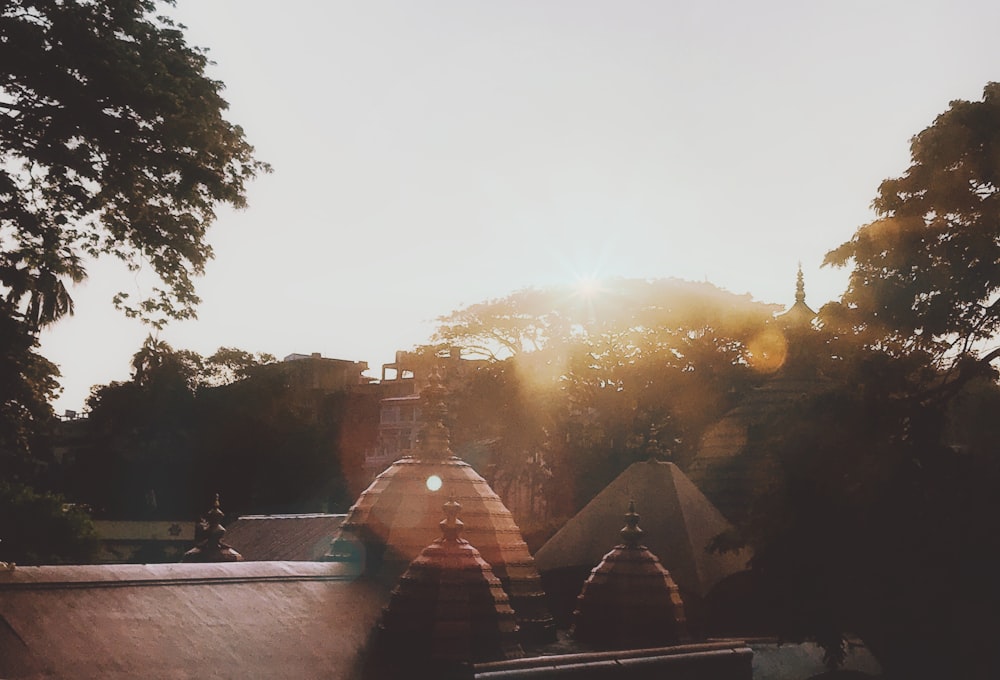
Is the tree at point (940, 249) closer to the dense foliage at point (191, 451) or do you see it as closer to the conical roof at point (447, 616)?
the conical roof at point (447, 616)

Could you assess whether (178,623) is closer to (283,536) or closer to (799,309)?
(283,536)

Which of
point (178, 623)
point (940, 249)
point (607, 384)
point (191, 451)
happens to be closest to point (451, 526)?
point (178, 623)

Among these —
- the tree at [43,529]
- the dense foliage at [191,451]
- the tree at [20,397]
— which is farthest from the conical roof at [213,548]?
the dense foliage at [191,451]

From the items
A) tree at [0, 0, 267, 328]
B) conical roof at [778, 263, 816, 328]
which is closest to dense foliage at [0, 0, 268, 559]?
tree at [0, 0, 267, 328]

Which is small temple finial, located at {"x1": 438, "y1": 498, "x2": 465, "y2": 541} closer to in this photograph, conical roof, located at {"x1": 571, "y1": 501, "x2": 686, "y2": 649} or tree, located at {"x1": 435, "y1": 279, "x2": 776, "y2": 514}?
conical roof, located at {"x1": 571, "y1": 501, "x2": 686, "y2": 649}

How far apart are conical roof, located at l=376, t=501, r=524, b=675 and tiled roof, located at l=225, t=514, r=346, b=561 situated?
52.3ft

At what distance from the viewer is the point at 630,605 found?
710 inches

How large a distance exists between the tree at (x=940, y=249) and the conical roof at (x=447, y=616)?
814 cm

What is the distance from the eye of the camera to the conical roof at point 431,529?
18.1 metres

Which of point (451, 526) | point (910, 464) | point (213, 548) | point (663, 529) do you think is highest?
point (910, 464)

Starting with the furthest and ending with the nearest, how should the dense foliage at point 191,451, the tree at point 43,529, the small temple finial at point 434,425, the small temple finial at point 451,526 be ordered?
the dense foliage at point 191,451, the tree at point 43,529, the small temple finial at point 434,425, the small temple finial at point 451,526

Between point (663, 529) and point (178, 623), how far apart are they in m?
16.4

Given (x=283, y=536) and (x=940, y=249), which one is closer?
(x=940, y=249)

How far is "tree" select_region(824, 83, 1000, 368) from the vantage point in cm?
1736
